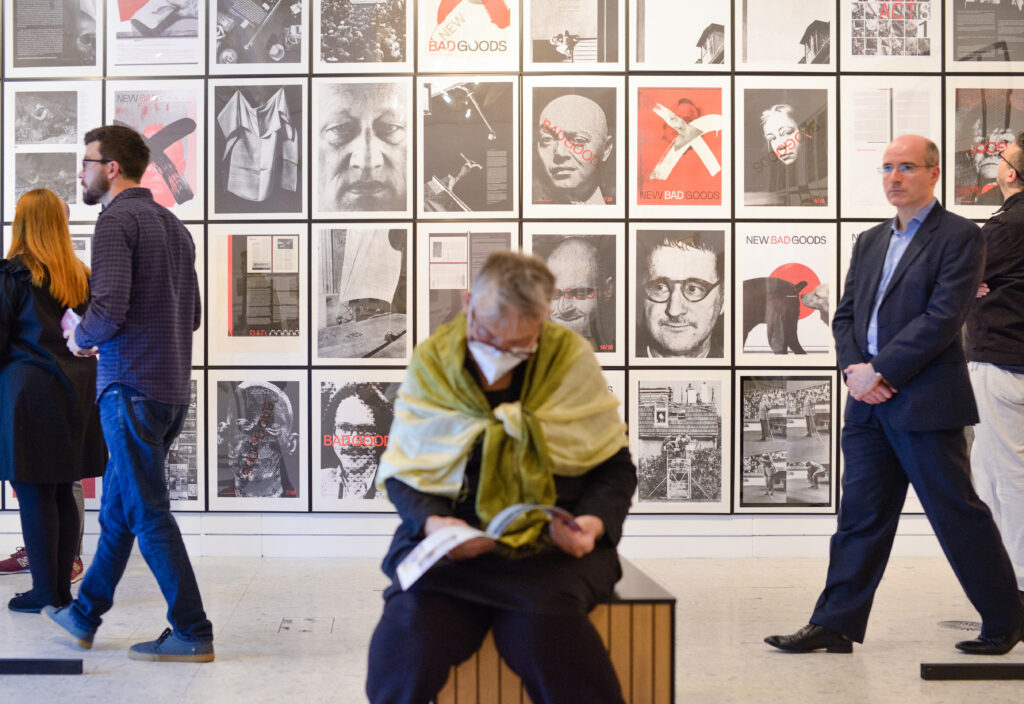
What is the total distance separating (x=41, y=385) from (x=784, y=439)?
3.53 meters

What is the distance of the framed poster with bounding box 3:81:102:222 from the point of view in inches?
205

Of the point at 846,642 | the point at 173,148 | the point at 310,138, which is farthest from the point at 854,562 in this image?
the point at 173,148

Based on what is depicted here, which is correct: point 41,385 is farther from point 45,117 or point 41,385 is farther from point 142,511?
point 45,117

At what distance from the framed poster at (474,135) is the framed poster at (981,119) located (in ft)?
7.46

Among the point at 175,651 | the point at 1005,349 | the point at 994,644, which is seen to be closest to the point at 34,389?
the point at 175,651

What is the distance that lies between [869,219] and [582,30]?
1.79 m

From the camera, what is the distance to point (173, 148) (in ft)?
17.1

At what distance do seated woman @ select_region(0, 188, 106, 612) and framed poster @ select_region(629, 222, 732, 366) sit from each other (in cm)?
267

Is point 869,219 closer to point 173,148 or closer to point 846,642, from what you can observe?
point 846,642

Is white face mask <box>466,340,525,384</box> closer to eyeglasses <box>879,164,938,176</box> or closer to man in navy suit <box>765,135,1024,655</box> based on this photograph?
man in navy suit <box>765,135,1024,655</box>

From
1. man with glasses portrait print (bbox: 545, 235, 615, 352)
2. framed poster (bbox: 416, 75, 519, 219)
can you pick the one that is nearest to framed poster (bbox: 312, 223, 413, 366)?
framed poster (bbox: 416, 75, 519, 219)

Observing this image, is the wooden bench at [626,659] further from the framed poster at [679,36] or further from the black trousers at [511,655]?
the framed poster at [679,36]

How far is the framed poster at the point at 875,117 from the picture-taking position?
5.19 m

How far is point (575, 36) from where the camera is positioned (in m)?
5.16
